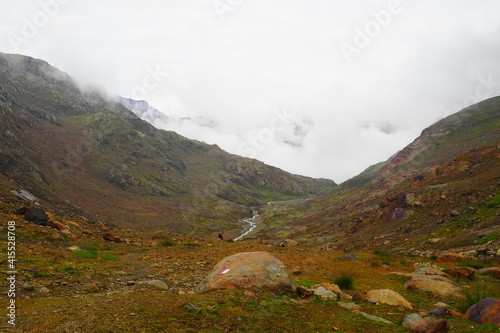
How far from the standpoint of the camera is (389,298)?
14203 mm

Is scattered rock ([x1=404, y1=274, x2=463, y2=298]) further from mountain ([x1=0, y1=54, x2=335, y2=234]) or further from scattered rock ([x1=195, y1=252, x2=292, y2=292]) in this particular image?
mountain ([x1=0, y1=54, x2=335, y2=234])

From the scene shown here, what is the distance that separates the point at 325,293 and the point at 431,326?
213 inches

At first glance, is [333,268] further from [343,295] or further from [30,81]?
[30,81]

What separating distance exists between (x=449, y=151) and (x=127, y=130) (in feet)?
594

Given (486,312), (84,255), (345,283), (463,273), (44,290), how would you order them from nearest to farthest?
(486,312)
(44,290)
(345,283)
(463,273)
(84,255)

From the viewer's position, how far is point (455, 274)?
1884cm

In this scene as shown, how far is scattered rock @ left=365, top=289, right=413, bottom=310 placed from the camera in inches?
544

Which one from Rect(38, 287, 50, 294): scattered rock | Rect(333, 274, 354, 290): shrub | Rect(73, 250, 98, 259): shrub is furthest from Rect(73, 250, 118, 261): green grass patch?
Rect(333, 274, 354, 290): shrub

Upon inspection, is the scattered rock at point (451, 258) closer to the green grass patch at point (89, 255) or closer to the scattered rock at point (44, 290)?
the green grass patch at point (89, 255)

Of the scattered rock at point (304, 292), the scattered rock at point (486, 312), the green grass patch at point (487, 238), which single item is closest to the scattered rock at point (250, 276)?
the scattered rock at point (304, 292)

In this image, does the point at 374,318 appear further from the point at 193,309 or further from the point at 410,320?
the point at 193,309

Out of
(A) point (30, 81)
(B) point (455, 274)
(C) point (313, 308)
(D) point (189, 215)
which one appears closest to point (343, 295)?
(C) point (313, 308)

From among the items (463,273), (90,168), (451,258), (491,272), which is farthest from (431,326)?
(90,168)

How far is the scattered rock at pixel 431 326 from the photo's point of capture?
918 centimetres
